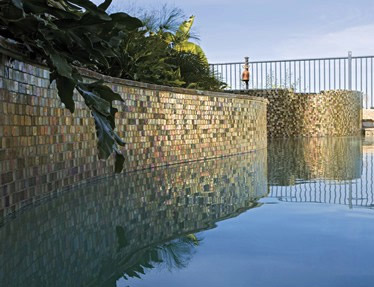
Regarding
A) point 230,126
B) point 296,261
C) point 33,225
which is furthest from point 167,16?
point 296,261

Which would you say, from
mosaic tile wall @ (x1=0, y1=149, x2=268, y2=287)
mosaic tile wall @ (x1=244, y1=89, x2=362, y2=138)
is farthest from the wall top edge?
mosaic tile wall @ (x1=244, y1=89, x2=362, y2=138)

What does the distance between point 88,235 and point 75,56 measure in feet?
3.28

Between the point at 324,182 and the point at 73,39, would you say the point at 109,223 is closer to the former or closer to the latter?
the point at 73,39

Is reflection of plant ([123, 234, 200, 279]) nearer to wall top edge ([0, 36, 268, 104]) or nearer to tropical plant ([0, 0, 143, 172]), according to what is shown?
tropical plant ([0, 0, 143, 172])

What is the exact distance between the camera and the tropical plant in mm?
2102

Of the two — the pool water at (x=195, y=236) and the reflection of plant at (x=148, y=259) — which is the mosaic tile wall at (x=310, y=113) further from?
the reflection of plant at (x=148, y=259)

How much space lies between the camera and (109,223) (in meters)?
2.01

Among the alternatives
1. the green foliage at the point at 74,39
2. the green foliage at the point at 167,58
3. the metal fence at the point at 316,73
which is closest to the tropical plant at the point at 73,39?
the green foliage at the point at 74,39

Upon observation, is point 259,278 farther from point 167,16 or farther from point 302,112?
point 302,112

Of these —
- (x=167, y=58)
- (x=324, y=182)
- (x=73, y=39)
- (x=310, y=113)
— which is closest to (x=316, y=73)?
(x=310, y=113)

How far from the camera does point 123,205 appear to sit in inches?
95.5

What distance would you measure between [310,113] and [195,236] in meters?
11.2

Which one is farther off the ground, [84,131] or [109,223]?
[84,131]

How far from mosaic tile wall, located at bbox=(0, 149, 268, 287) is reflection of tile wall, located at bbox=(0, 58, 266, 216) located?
5.1 inches
